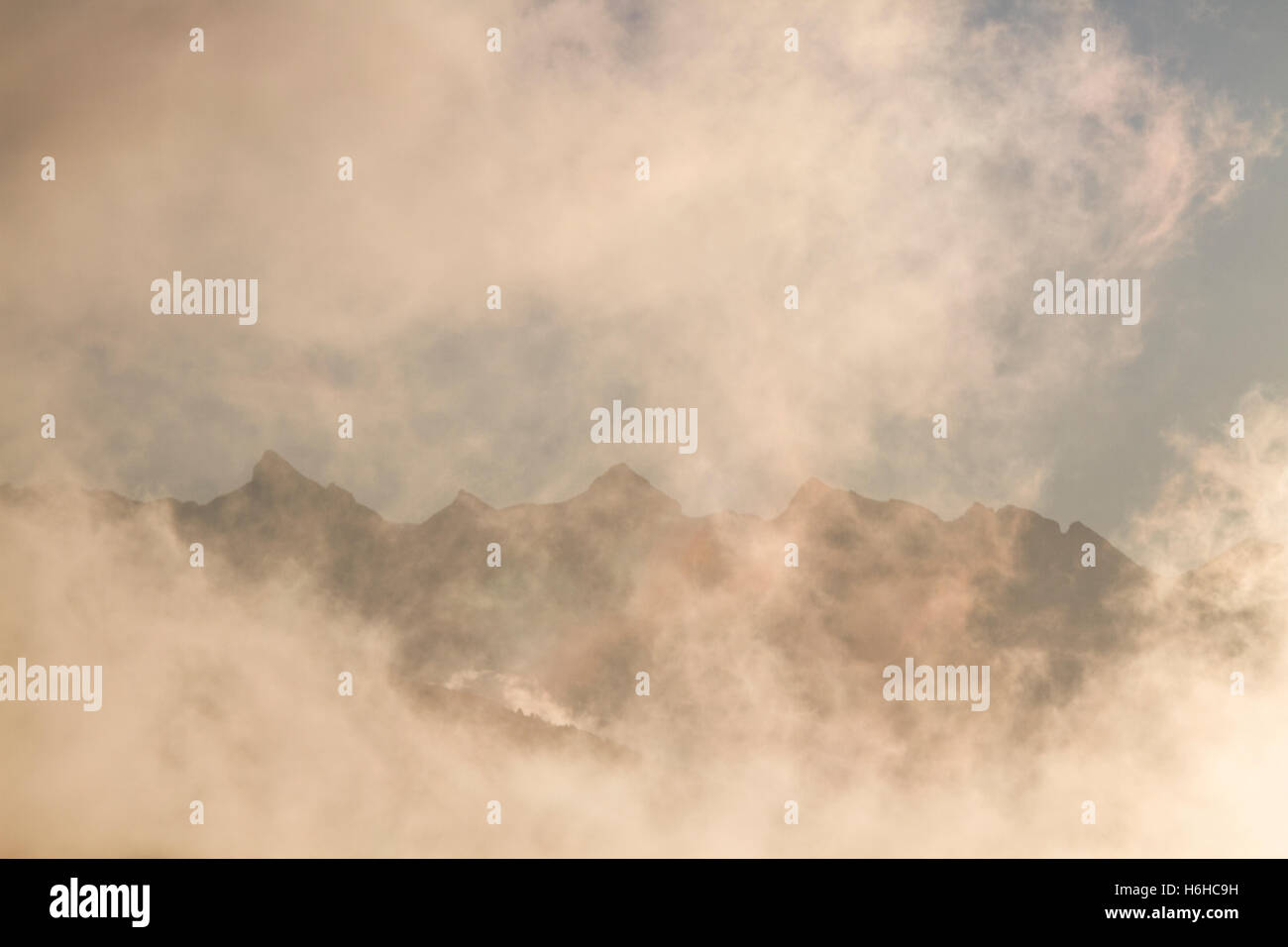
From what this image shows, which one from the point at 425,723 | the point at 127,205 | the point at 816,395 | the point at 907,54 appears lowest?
the point at 425,723

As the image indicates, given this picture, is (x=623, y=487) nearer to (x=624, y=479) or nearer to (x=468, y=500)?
(x=624, y=479)

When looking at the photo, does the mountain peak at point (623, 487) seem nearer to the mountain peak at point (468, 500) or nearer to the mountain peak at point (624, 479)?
the mountain peak at point (624, 479)

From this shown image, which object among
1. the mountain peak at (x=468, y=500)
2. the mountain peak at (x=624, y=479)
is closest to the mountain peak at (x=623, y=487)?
the mountain peak at (x=624, y=479)

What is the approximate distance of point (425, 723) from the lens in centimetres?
508

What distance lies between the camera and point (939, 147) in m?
5.28

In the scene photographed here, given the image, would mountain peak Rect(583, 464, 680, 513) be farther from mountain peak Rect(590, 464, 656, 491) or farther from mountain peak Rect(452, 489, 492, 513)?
mountain peak Rect(452, 489, 492, 513)

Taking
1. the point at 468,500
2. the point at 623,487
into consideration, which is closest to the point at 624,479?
the point at 623,487

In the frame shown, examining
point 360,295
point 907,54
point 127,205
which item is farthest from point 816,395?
point 127,205

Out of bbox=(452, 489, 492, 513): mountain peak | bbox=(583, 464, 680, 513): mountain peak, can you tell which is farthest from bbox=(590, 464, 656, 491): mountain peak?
bbox=(452, 489, 492, 513): mountain peak

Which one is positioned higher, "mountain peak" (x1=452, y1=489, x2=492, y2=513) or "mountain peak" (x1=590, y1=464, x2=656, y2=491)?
"mountain peak" (x1=590, y1=464, x2=656, y2=491)

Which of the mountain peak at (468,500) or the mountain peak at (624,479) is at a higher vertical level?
the mountain peak at (624,479)

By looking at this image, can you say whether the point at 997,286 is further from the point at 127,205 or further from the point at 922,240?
the point at 127,205

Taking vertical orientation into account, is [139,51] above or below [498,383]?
above

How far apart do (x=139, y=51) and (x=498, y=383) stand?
2.70m
